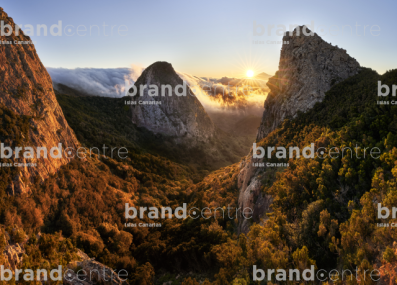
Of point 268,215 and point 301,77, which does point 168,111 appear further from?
point 268,215

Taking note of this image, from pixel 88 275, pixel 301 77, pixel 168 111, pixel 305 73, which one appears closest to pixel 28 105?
pixel 88 275

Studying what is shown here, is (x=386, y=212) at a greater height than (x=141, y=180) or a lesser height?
greater

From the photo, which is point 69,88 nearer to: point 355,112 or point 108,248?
point 108,248

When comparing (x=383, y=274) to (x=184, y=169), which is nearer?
(x=383, y=274)

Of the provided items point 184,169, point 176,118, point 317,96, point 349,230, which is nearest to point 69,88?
point 176,118

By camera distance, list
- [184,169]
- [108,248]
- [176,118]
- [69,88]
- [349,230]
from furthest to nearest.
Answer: [69,88] → [176,118] → [184,169] → [108,248] → [349,230]

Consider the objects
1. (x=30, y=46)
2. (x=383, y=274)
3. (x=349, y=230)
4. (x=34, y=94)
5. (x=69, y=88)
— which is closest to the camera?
(x=383, y=274)

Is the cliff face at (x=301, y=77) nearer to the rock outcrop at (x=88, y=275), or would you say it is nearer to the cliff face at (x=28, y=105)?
the rock outcrop at (x=88, y=275)
